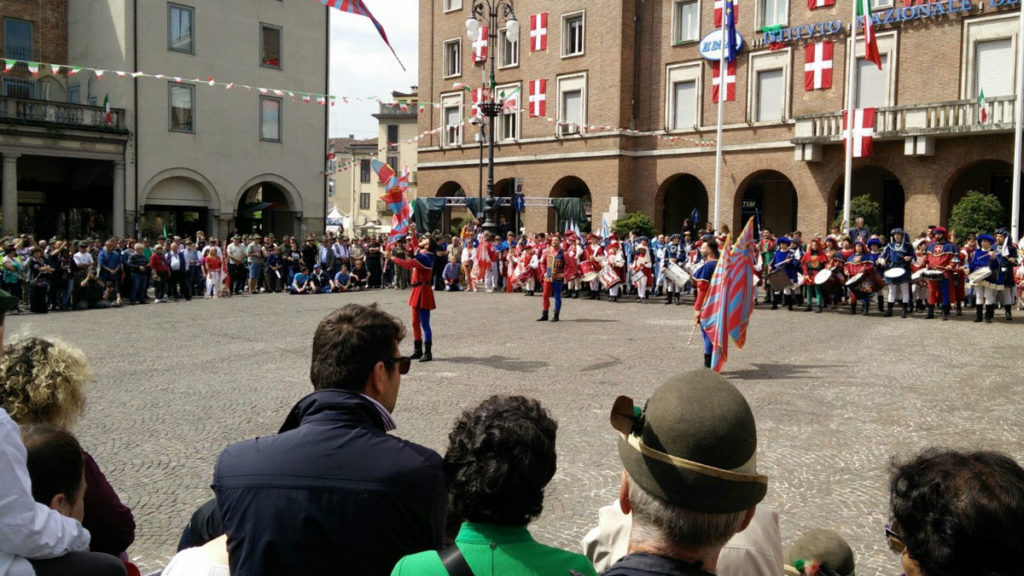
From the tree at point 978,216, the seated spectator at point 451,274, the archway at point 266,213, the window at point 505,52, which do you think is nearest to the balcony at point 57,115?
the archway at point 266,213

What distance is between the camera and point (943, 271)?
1852cm

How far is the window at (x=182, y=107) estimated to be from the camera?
115 feet

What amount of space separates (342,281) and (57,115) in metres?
15.1

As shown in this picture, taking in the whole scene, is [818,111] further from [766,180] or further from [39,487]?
[39,487]

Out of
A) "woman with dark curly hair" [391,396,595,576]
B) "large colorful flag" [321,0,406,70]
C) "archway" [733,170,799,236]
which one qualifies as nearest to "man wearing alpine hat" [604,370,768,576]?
"woman with dark curly hair" [391,396,595,576]

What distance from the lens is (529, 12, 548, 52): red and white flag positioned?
41094 millimetres

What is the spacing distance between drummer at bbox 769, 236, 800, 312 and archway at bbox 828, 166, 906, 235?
13.7 meters

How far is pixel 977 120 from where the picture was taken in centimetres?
2811

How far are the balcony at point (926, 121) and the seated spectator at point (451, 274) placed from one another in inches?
603

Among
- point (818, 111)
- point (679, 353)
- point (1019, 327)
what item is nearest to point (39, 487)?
point (679, 353)

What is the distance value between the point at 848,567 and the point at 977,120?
1187 inches

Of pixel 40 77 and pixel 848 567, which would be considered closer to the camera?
pixel 848 567

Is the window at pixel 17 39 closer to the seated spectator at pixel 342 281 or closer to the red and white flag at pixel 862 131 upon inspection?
the seated spectator at pixel 342 281

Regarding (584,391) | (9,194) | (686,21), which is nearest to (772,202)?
(686,21)
